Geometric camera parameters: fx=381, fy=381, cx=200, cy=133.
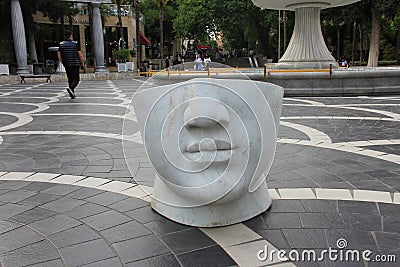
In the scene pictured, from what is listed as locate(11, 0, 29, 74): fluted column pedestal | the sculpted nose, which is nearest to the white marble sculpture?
the sculpted nose

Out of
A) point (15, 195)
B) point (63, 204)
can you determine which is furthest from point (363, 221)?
point (15, 195)

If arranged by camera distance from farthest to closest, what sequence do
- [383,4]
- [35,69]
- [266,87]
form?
[35,69]
[383,4]
[266,87]

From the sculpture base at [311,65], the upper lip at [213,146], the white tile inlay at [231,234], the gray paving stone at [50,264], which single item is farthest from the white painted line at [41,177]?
the sculpture base at [311,65]

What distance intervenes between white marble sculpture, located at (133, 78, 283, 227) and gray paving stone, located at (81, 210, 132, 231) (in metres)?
0.68

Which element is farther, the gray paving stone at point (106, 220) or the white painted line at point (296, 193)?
the white painted line at point (296, 193)

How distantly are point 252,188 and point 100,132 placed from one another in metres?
4.98

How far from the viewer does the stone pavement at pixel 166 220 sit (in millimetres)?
2938

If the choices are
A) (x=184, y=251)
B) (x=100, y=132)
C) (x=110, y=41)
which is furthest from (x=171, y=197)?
(x=110, y=41)

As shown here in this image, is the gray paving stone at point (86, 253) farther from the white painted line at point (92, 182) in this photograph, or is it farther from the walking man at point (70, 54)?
the walking man at point (70, 54)

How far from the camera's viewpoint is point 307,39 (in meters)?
18.1

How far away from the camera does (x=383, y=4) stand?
27.4 m

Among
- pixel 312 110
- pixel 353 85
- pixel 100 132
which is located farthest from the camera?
pixel 353 85

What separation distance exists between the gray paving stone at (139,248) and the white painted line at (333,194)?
1.89 meters

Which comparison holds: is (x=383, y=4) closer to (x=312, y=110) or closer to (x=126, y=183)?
(x=312, y=110)
